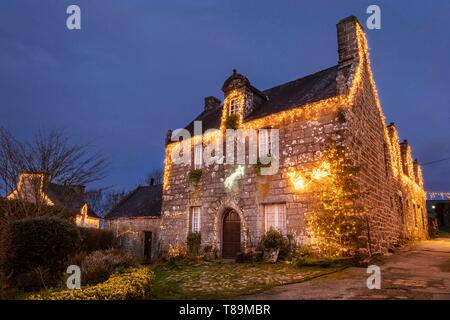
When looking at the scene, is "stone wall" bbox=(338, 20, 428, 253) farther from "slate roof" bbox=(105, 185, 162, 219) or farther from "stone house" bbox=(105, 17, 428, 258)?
"slate roof" bbox=(105, 185, 162, 219)

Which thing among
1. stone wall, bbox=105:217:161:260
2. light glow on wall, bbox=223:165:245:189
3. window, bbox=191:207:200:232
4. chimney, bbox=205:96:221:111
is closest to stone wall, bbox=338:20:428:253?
light glow on wall, bbox=223:165:245:189

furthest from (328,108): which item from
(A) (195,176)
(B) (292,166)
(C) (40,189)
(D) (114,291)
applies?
(C) (40,189)

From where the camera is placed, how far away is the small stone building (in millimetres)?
21359

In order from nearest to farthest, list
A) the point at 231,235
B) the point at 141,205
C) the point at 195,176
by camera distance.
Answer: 1. the point at 231,235
2. the point at 195,176
3. the point at 141,205

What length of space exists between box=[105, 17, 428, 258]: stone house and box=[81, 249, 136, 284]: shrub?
5843 mm

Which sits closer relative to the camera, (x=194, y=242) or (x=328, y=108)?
(x=328, y=108)

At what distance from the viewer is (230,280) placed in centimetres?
891

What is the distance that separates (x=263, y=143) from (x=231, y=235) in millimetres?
4390

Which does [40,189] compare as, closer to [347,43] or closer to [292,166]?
[292,166]

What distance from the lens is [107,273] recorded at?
7777 millimetres

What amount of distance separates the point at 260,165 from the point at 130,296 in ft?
28.1

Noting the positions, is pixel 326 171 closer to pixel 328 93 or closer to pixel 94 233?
pixel 328 93

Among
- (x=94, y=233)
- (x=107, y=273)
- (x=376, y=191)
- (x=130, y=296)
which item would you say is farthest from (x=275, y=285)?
(x=94, y=233)
